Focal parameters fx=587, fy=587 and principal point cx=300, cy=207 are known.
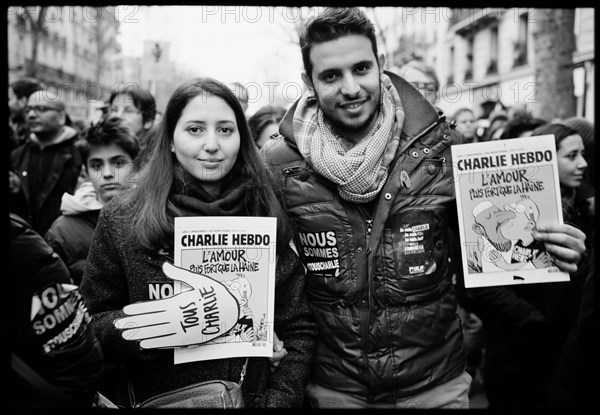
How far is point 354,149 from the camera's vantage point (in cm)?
227

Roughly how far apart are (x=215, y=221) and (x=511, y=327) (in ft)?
7.67

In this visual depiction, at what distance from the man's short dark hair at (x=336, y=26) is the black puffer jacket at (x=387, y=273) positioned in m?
0.42

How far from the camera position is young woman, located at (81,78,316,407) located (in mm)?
2086

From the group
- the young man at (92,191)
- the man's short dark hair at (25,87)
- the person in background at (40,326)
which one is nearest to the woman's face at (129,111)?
the young man at (92,191)

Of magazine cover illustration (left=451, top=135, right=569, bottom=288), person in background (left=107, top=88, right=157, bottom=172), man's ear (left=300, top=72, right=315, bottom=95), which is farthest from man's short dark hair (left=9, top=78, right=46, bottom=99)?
magazine cover illustration (left=451, top=135, right=569, bottom=288)

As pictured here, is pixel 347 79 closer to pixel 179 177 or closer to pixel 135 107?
pixel 179 177

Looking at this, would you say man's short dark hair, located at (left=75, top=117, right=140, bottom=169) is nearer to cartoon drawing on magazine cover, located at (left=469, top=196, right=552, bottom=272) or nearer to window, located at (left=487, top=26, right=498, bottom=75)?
cartoon drawing on magazine cover, located at (left=469, top=196, right=552, bottom=272)

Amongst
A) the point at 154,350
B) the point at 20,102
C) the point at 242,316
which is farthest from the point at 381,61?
the point at 20,102

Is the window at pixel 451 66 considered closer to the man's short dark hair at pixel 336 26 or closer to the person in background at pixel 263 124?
the person in background at pixel 263 124

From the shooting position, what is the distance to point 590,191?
353 centimetres

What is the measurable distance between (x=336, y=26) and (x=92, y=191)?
1778mm

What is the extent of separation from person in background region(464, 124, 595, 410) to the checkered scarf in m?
1.54

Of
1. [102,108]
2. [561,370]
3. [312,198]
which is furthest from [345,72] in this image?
[102,108]

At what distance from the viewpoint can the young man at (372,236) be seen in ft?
7.22
